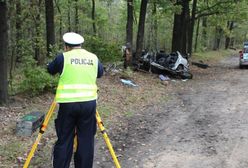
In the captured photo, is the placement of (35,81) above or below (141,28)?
below

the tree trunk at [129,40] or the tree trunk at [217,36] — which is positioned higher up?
the tree trunk at [129,40]

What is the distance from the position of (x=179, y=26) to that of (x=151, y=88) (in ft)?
34.7

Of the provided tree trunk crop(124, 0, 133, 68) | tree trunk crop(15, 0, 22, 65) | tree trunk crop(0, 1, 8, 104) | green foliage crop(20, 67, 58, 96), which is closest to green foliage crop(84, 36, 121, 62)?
tree trunk crop(124, 0, 133, 68)

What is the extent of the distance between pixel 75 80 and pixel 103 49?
1255 centimetres

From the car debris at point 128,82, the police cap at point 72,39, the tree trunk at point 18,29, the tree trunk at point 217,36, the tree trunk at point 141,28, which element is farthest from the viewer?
the tree trunk at point 217,36

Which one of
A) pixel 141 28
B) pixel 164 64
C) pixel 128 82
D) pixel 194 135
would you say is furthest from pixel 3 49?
pixel 164 64

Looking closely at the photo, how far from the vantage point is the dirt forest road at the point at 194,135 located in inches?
289

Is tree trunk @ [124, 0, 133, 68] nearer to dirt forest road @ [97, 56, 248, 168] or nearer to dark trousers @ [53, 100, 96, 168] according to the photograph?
dirt forest road @ [97, 56, 248, 168]

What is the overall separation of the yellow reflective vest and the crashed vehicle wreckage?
44.1 ft

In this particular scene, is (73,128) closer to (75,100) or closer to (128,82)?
(75,100)

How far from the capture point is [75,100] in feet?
17.8

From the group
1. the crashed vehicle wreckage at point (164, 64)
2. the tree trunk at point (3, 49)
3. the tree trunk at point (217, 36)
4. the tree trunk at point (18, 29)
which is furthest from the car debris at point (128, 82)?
the tree trunk at point (217, 36)

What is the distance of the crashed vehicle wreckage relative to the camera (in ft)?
62.9

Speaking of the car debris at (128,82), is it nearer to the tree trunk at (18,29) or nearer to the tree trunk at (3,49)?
the tree trunk at (18,29)
